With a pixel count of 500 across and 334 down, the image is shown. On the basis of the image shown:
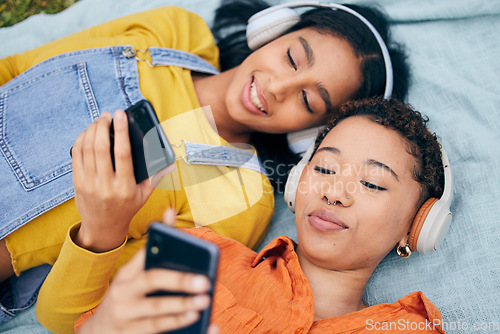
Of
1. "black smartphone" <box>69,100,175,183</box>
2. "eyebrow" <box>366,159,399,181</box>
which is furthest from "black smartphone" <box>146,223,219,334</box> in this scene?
"eyebrow" <box>366,159,399,181</box>

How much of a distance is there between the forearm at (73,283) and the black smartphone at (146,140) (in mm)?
301

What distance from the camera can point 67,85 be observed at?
151 cm

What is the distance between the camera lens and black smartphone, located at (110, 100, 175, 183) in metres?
0.96

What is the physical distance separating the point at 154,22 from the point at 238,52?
0.44 meters

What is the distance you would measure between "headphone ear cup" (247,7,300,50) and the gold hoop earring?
103 centimetres

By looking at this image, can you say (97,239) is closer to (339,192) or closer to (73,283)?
(73,283)

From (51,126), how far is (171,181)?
1.51 ft

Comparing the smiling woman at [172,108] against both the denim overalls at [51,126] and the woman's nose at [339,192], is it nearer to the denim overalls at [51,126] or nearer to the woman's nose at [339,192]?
the denim overalls at [51,126]

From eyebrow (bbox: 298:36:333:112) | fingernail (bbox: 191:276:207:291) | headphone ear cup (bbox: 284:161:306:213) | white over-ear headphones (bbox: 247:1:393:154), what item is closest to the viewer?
fingernail (bbox: 191:276:207:291)

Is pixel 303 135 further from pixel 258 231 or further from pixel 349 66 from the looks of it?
pixel 258 231

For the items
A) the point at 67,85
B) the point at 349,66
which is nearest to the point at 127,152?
the point at 67,85

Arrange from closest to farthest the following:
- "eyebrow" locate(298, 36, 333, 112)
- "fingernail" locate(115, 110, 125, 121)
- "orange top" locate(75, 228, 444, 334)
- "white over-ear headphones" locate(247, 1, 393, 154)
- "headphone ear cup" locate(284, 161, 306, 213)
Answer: "fingernail" locate(115, 110, 125, 121)
"orange top" locate(75, 228, 444, 334)
"headphone ear cup" locate(284, 161, 306, 213)
"eyebrow" locate(298, 36, 333, 112)
"white over-ear headphones" locate(247, 1, 393, 154)

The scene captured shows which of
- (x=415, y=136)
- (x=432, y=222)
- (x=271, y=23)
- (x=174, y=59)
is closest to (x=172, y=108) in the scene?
(x=174, y=59)

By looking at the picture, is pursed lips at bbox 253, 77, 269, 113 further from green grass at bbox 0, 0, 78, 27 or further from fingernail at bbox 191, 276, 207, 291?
green grass at bbox 0, 0, 78, 27
